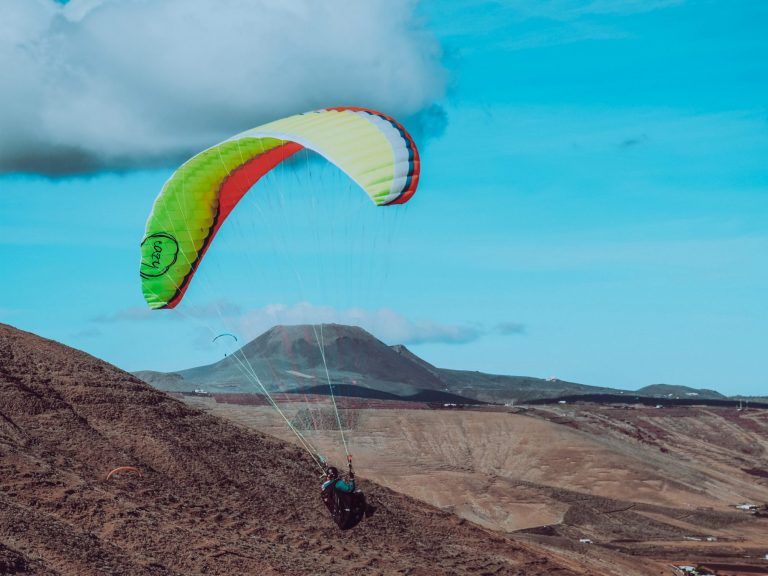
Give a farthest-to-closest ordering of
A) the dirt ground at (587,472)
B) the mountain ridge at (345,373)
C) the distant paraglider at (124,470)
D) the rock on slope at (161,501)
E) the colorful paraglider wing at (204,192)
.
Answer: the mountain ridge at (345,373)
the dirt ground at (587,472)
the distant paraglider at (124,470)
the colorful paraglider wing at (204,192)
the rock on slope at (161,501)

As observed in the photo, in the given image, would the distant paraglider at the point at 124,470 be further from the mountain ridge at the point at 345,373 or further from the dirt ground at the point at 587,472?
the mountain ridge at the point at 345,373

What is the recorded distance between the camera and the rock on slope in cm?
2006

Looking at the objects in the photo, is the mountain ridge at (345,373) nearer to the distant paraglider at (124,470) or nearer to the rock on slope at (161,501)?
the rock on slope at (161,501)

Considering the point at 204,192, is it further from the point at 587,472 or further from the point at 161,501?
the point at 587,472

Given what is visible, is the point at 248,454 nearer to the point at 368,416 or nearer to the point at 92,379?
the point at 92,379

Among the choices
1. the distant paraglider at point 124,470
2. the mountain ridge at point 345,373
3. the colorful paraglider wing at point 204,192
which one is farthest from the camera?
the mountain ridge at point 345,373

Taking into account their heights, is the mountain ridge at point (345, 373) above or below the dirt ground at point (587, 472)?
above

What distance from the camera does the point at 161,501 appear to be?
23.4 meters

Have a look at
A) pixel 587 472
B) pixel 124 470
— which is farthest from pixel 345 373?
pixel 124 470

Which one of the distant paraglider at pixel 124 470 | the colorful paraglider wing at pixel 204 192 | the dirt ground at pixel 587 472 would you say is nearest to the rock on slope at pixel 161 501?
the distant paraglider at pixel 124 470

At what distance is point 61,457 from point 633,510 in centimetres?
3039

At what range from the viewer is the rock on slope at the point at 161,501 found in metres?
20.1

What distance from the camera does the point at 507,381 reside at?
131000 mm

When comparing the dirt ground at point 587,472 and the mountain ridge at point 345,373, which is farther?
the mountain ridge at point 345,373
